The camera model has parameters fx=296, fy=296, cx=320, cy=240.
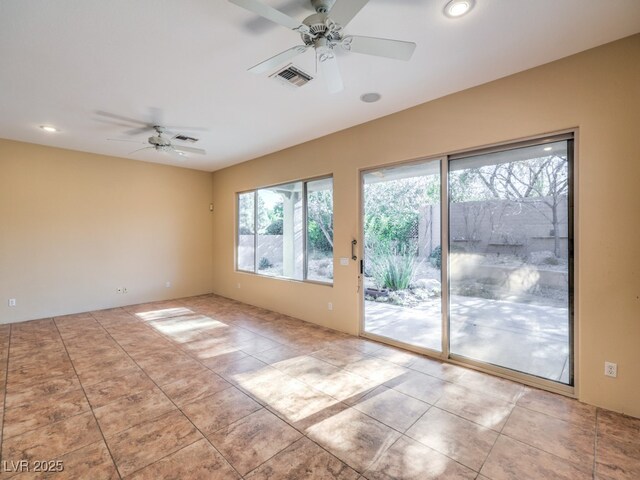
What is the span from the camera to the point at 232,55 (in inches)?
100

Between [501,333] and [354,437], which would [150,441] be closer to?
[354,437]

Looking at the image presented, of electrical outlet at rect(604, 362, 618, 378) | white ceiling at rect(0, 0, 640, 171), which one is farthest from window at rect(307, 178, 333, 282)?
electrical outlet at rect(604, 362, 618, 378)

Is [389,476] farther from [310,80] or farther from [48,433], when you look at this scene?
[310,80]

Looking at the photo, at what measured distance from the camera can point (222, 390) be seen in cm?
273

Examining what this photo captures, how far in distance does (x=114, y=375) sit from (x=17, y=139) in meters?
4.36

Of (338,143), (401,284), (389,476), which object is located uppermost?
(338,143)

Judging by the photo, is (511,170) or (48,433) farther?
(511,170)

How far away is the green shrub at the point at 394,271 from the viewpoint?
376cm

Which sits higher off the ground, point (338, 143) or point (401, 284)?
point (338, 143)

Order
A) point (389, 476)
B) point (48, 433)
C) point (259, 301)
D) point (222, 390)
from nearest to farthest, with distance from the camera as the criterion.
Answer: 1. point (389, 476)
2. point (48, 433)
3. point (222, 390)
4. point (259, 301)

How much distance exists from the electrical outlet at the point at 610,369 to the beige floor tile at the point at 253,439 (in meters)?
2.51

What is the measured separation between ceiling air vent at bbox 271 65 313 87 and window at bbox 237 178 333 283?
6.01 feet

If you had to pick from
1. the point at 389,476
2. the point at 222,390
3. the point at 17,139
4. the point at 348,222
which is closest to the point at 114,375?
the point at 222,390

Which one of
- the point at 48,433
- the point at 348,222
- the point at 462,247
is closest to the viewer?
the point at 48,433
